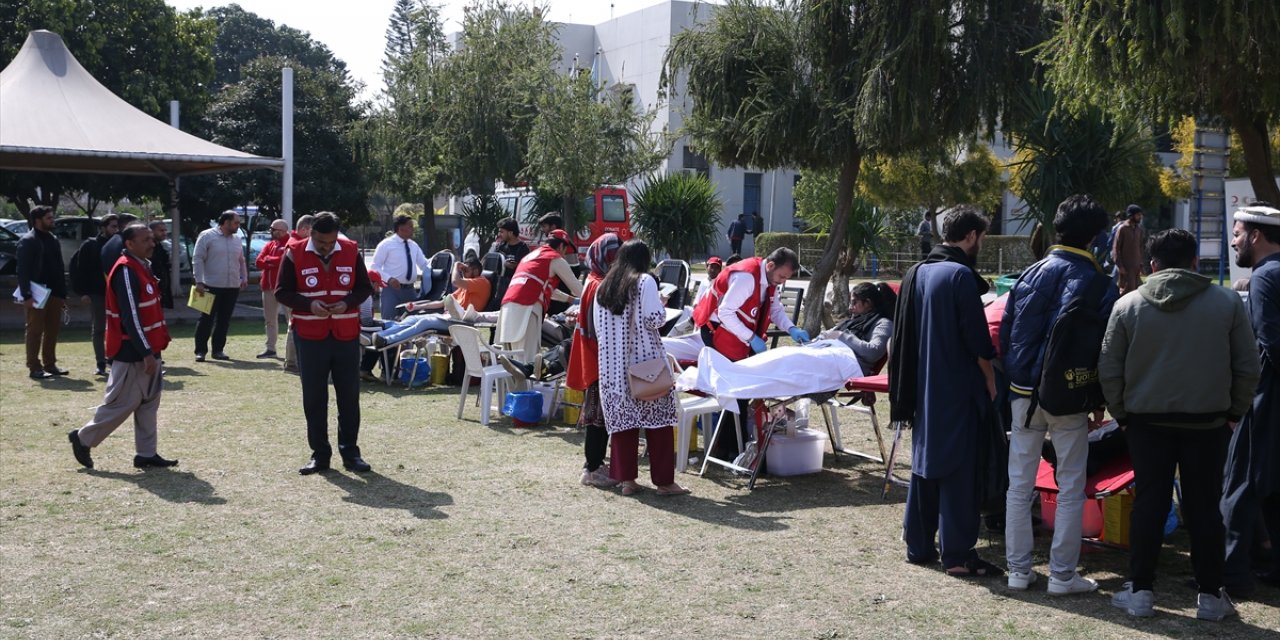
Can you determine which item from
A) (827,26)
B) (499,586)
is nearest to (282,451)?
(499,586)

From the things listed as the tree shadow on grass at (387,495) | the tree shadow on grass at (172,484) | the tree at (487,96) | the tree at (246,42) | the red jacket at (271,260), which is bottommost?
the tree shadow on grass at (172,484)

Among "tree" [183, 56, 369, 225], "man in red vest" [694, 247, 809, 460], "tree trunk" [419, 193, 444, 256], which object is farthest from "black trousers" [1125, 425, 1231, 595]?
"tree trunk" [419, 193, 444, 256]

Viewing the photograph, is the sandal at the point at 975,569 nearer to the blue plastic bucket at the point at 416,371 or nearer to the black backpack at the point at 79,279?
the blue plastic bucket at the point at 416,371

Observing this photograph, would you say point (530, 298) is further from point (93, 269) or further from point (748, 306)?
point (93, 269)

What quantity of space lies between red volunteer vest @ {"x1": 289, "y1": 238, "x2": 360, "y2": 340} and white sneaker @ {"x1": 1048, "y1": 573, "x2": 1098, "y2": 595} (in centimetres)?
465

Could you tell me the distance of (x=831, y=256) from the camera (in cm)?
1580

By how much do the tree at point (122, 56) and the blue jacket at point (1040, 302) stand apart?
2484 centimetres

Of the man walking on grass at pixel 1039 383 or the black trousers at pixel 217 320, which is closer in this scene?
the man walking on grass at pixel 1039 383

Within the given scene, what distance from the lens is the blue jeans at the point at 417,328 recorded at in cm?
1180

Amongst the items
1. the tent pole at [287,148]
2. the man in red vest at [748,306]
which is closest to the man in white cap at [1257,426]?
the man in red vest at [748,306]

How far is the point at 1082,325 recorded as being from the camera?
4.97 metres

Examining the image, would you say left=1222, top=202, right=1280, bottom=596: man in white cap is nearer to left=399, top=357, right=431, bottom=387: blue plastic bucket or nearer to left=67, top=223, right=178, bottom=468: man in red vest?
left=67, top=223, right=178, bottom=468: man in red vest

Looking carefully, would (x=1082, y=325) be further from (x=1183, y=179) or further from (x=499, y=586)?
(x=1183, y=179)

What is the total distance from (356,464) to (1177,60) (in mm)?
6165
